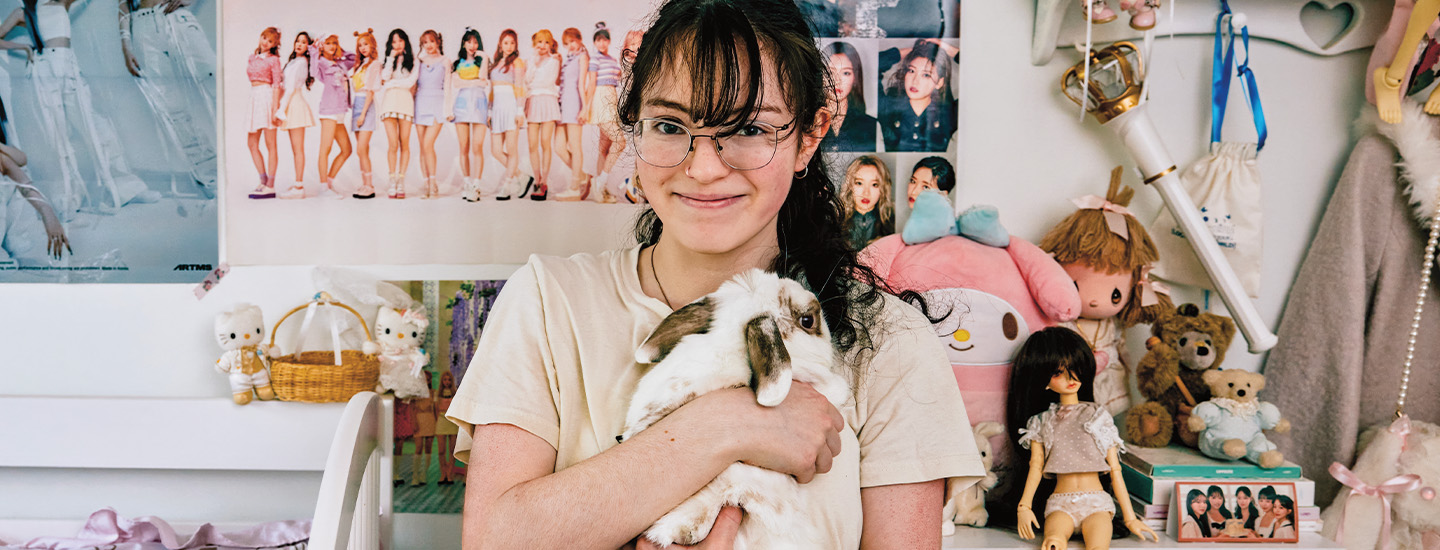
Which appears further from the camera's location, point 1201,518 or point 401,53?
point 401,53

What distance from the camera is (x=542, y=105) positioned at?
1416mm

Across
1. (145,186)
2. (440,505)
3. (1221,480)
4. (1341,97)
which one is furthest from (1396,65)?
(145,186)

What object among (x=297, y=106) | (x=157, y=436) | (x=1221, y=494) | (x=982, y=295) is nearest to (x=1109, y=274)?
(x=982, y=295)

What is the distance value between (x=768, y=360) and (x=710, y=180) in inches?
7.1

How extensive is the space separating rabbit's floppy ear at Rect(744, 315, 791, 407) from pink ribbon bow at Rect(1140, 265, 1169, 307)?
87 centimetres

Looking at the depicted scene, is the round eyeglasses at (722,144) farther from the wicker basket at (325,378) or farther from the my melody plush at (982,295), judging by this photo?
the wicker basket at (325,378)

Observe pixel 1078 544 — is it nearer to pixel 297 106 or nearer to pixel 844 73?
pixel 844 73

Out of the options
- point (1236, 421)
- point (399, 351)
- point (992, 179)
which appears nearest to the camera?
point (1236, 421)

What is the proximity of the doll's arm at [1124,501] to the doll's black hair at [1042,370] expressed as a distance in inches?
3.6

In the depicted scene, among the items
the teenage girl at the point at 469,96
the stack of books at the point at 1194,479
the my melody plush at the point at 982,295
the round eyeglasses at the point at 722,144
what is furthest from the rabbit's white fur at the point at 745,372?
the teenage girl at the point at 469,96

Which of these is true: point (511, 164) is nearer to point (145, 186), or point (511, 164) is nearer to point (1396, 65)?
point (145, 186)

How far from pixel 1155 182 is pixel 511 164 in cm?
106

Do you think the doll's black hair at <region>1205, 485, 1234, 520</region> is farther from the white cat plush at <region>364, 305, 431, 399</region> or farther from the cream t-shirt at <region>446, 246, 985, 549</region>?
the white cat plush at <region>364, 305, 431, 399</region>

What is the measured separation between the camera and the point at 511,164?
1422 mm
